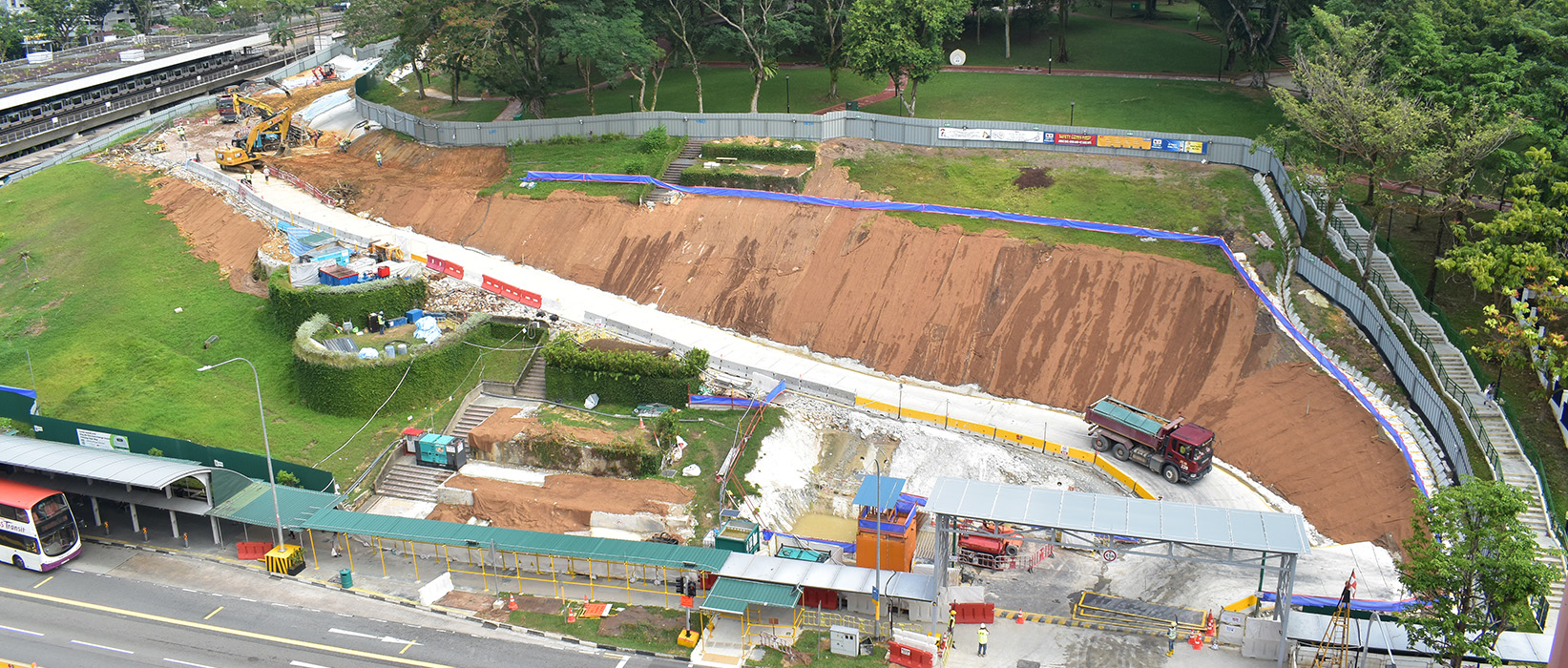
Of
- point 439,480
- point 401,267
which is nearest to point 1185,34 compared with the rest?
point 401,267

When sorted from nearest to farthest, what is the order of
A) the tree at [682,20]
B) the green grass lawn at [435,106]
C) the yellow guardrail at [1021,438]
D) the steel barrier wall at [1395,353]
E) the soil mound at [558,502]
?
the steel barrier wall at [1395,353]
the soil mound at [558,502]
the yellow guardrail at [1021,438]
the tree at [682,20]
the green grass lawn at [435,106]

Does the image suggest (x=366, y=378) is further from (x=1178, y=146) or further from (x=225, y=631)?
(x=1178, y=146)

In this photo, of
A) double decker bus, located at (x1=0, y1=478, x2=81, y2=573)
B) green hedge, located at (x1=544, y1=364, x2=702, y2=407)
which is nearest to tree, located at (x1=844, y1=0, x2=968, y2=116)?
green hedge, located at (x1=544, y1=364, x2=702, y2=407)

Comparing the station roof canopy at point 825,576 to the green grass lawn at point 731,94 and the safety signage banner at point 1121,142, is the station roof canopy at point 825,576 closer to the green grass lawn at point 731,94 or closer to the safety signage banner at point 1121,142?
the safety signage banner at point 1121,142

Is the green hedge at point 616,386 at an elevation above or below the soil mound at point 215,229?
below

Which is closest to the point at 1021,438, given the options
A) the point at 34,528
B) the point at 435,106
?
the point at 34,528

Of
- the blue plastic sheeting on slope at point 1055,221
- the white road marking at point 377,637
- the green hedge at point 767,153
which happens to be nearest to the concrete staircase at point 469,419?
the white road marking at point 377,637
